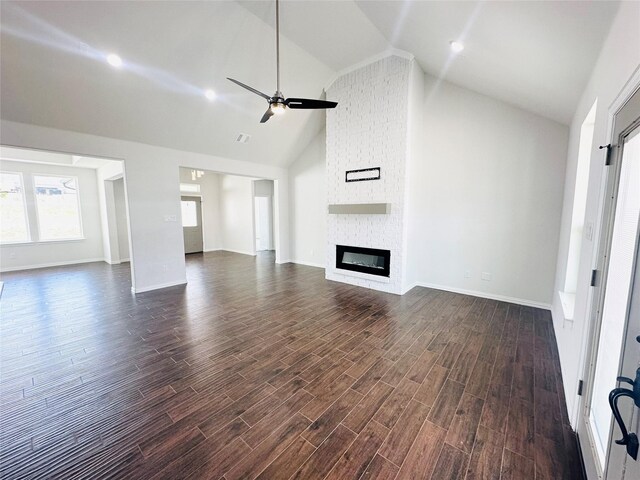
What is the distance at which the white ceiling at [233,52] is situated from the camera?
2.38m

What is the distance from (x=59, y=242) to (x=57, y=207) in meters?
1.00

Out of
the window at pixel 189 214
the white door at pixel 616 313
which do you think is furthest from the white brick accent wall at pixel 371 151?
the window at pixel 189 214

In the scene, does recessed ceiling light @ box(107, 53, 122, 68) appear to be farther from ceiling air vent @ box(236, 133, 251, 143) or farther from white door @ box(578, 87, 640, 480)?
white door @ box(578, 87, 640, 480)

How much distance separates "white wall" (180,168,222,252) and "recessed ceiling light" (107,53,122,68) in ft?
20.3

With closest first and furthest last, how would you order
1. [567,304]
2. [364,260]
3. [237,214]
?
[567,304]
[364,260]
[237,214]

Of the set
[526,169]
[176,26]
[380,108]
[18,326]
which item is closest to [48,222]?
[18,326]

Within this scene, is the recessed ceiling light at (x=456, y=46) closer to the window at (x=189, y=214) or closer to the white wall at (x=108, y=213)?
the white wall at (x=108, y=213)

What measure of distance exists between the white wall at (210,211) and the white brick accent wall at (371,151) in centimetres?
610

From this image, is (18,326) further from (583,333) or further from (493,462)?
(583,333)

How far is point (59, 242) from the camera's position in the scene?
23.9 ft

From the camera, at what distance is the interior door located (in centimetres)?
937

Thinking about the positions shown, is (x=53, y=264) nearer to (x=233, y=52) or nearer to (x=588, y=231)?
(x=233, y=52)

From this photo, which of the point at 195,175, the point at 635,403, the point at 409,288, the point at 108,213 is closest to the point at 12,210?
the point at 108,213

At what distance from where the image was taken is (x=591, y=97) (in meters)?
2.28
